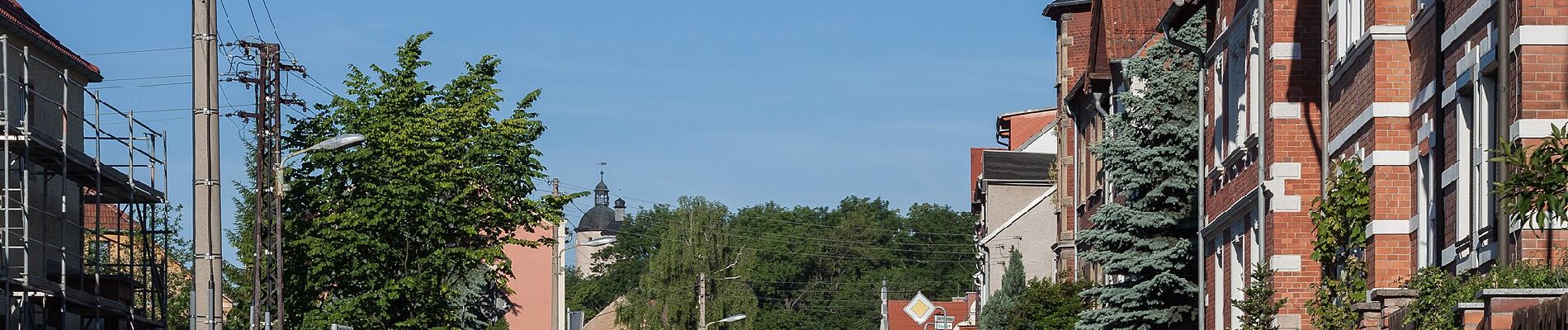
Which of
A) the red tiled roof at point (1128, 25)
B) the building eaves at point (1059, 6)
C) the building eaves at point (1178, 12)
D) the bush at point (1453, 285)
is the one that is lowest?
the bush at point (1453, 285)

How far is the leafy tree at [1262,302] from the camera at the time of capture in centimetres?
2338

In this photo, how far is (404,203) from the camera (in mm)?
38781

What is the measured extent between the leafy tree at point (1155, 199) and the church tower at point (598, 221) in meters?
143

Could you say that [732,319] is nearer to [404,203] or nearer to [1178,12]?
[404,203]

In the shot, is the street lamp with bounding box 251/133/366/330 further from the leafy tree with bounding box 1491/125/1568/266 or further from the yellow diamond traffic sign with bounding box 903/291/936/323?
the leafy tree with bounding box 1491/125/1568/266

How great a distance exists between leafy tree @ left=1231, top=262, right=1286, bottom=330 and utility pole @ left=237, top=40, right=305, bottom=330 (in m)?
15.5

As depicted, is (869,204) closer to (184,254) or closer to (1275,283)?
(184,254)

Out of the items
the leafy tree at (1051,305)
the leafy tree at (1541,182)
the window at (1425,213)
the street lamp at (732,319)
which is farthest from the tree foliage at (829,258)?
the leafy tree at (1541,182)

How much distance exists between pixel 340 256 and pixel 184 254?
3557 cm

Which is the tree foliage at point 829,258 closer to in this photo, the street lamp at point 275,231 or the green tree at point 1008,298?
the green tree at point 1008,298

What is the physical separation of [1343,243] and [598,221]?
163196 mm

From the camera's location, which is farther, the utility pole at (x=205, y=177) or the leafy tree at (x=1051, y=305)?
the leafy tree at (x=1051, y=305)

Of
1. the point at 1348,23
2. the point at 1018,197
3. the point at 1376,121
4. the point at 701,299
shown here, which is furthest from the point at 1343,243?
the point at 701,299

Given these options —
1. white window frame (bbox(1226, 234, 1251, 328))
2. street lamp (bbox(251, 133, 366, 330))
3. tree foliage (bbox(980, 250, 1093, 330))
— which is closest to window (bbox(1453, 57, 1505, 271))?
white window frame (bbox(1226, 234, 1251, 328))
